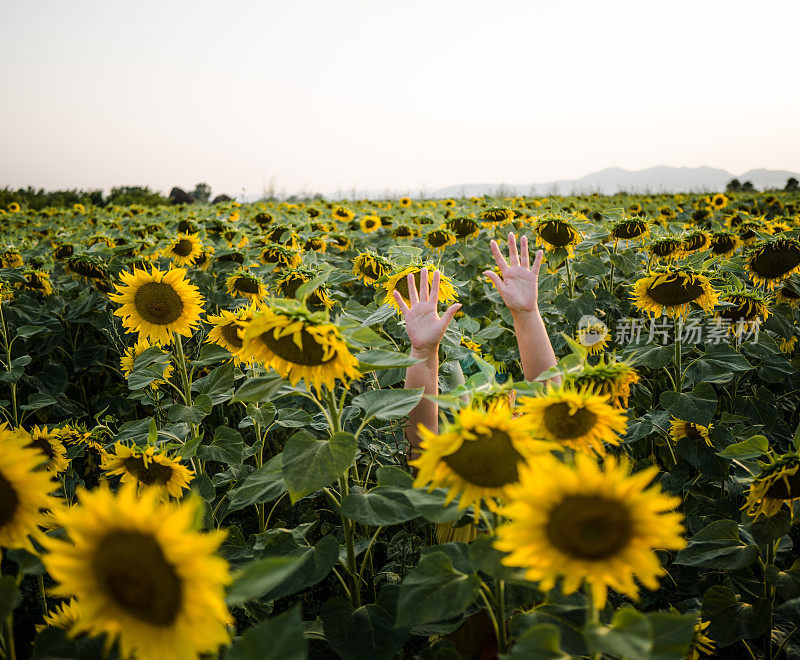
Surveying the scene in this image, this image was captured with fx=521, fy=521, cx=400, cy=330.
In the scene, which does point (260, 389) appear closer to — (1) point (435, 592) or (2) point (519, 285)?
(1) point (435, 592)

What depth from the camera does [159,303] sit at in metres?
1.99

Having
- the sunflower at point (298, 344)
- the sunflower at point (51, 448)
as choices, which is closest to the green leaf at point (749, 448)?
the sunflower at point (298, 344)

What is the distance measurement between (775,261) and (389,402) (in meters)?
2.63

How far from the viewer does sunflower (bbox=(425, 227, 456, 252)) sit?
12.9 ft

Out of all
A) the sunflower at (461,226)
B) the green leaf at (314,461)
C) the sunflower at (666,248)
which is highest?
the sunflower at (461,226)

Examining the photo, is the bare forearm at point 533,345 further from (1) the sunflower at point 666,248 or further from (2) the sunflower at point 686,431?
(1) the sunflower at point 666,248

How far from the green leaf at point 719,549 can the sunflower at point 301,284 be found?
167cm

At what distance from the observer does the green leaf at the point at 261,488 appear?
1.21 meters

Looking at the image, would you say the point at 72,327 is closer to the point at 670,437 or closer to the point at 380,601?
the point at 380,601

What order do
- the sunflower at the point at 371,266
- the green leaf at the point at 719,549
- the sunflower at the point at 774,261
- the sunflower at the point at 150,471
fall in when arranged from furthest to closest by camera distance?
the sunflower at the point at 371,266
the sunflower at the point at 774,261
the sunflower at the point at 150,471
the green leaf at the point at 719,549

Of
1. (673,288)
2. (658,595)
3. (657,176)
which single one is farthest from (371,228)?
(657,176)

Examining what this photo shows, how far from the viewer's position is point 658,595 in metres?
2.07

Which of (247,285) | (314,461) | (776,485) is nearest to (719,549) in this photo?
(776,485)

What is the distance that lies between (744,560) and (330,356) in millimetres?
1299
